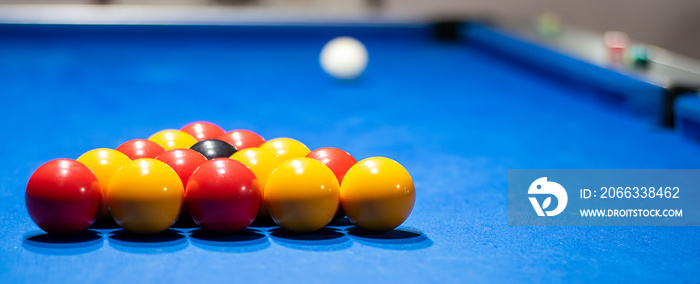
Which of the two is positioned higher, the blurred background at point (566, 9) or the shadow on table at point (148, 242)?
the blurred background at point (566, 9)

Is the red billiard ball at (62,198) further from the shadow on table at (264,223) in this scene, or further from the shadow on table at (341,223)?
the shadow on table at (341,223)

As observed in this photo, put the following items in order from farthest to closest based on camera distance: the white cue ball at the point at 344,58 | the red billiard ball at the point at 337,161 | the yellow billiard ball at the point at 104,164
A: the white cue ball at the point at 344,58
the red billiard ball at the point at 337,161
the yellow billiard ball at the point at 104,164

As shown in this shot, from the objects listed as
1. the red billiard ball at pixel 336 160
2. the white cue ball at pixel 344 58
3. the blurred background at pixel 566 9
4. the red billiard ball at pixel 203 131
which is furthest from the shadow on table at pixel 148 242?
the blurred background at pixel 566 9

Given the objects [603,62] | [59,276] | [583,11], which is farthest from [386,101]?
[583,11]

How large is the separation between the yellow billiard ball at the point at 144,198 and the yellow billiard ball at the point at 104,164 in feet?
0.39

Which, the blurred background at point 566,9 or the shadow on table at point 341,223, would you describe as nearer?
the shadow on table at point 341,223

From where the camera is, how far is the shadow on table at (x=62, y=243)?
6.49 ft

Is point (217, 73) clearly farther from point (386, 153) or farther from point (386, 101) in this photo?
point (386, 153)

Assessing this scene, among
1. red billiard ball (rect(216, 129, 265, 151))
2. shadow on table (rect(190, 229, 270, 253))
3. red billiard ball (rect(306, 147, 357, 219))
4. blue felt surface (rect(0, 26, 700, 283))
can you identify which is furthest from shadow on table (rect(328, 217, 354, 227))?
red billiard ball (rect(216, 129, 265, 151))

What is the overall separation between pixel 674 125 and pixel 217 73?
3.06 meters

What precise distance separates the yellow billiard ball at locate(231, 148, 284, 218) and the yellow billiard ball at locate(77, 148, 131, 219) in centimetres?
32

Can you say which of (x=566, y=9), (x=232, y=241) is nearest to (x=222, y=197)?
(x=232, y=241)

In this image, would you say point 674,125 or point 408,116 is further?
point 408,116

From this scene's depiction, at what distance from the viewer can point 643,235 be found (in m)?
2.19
